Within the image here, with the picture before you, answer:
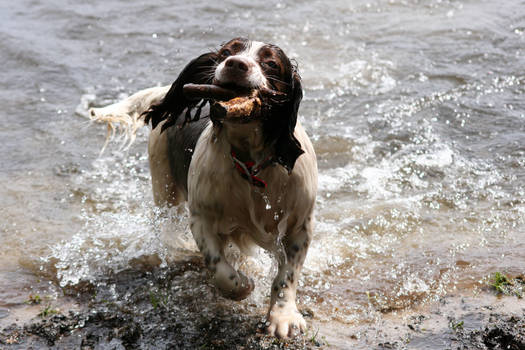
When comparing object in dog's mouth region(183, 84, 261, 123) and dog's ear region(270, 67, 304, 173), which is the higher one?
object in dog's mouth region(183, 84, 261, 123)

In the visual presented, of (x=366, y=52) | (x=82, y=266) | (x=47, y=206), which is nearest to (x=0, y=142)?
(x=47, y=206)

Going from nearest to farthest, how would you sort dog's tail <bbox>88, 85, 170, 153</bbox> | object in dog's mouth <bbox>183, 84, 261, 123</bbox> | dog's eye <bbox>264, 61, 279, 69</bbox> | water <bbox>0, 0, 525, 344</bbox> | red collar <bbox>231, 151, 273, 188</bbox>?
1. object in dog's mouth <bbox>183, 84, 261, 123</bbox>
2. dog's eye <bbox>264, 61, 279, 69</bbox>
3. red collar <bbox>231, 151, 273, 188</bbox>
4. water <bbox>0, 0, 525, 344</bbox>
5. dog's tail <bbox>88, 85, 170, 153</bbox>

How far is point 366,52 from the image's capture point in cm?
838

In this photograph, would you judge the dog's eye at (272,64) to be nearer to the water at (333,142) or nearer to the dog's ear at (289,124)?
the dog's ear at (289,124)

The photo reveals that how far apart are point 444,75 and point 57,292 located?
197 inches

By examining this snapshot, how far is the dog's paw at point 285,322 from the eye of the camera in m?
3.56

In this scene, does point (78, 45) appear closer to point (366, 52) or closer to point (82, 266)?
point (366, 52)

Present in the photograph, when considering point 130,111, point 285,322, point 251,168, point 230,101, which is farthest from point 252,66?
point 130,111

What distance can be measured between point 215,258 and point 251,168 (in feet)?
1.90

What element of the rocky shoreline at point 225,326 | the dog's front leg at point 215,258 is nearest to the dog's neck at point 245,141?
the dog's front leg at point 215,258

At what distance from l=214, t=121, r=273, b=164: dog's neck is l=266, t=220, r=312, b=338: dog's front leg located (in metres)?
0.56

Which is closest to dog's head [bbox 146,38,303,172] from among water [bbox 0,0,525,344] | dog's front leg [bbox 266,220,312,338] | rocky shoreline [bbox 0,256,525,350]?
dog's front leg [bbox 266,220,312,338]

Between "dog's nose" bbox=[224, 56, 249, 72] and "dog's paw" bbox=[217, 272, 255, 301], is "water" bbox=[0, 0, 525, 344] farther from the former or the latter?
"dog's nose" bbox=[224, 56, 249, 72]

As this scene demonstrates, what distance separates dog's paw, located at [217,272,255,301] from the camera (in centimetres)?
367
